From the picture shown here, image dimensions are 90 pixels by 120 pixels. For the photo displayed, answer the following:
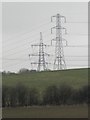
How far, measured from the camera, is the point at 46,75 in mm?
42375

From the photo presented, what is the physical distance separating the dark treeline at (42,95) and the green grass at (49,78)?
49cm

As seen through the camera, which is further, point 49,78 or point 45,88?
point 49,78

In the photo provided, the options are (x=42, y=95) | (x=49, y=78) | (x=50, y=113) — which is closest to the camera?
(x=50, y=113)

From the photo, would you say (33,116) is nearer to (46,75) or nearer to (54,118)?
(54,118)

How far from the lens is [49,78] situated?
4162 cm

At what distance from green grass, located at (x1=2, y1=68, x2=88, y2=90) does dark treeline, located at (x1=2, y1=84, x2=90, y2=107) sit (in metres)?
0.49

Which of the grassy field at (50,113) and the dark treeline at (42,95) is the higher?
the dark treeline at (42,95)

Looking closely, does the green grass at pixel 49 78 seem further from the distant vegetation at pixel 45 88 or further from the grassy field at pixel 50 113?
the grassy field at pixel 50 113

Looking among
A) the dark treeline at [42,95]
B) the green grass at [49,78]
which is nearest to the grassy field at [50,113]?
the dark treeline at [42,95]

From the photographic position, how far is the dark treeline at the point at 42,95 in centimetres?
3839

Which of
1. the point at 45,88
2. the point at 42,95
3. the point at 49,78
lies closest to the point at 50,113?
the point at 42,95

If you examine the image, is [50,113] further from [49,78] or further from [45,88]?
[49,78]

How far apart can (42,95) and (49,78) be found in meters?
2.02

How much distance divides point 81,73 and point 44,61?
3863 millimetres
